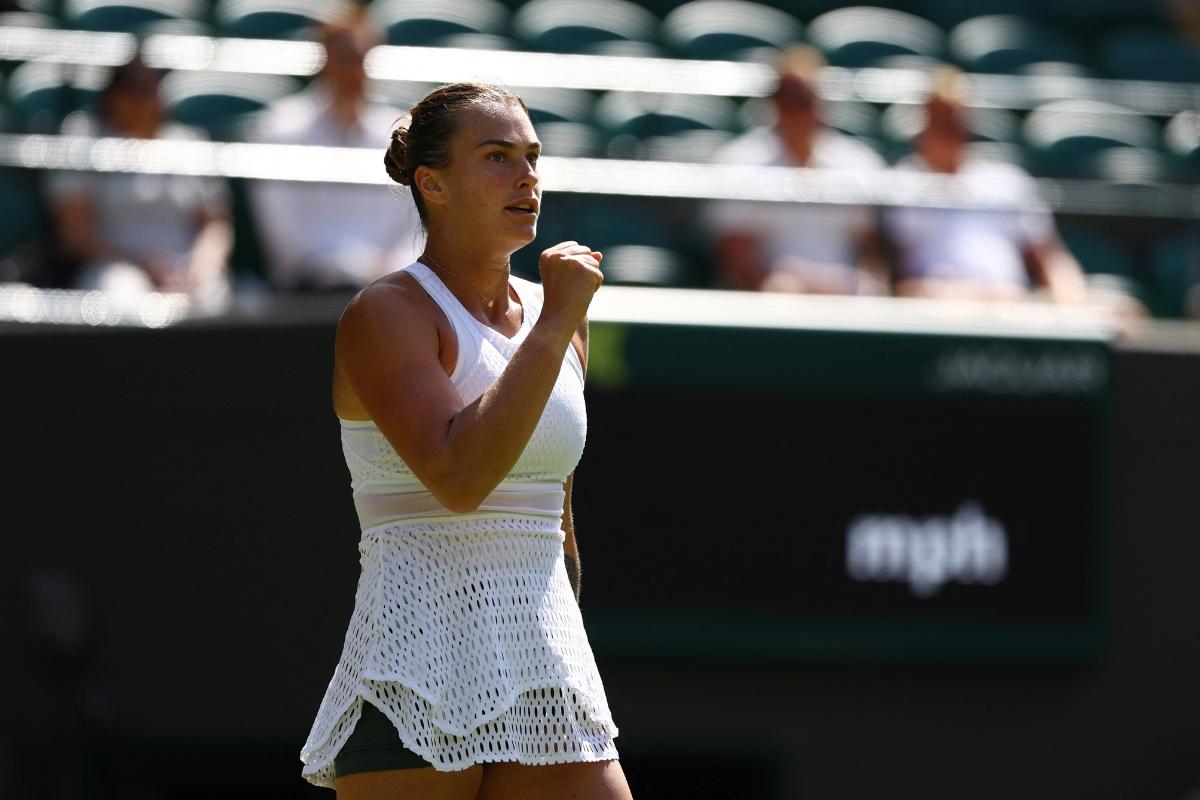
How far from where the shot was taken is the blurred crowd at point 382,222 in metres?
6.09

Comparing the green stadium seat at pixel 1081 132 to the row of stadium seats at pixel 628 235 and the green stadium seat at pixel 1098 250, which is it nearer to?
the green stadium seat at pixel 1098 250

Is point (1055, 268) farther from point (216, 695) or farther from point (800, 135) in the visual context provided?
point (216, 695)

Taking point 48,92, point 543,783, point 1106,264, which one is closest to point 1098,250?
point 1106,264

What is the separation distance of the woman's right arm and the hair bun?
288 mm

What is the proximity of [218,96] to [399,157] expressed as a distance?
200 inches

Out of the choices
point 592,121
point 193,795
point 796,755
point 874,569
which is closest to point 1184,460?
point 874,569

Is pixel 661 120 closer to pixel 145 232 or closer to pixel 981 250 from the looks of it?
pixel 981 250

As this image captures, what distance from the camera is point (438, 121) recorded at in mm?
2949

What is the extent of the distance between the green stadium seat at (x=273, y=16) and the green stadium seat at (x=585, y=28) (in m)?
0.94

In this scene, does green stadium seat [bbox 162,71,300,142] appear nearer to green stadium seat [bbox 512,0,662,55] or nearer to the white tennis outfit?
green stadium seat [bbox 512,0,662,55]

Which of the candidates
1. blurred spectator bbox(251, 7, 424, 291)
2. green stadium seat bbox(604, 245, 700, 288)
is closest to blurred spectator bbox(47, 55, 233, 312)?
blurred spectator bbox(251, 7, 424, 291)

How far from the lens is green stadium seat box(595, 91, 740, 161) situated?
8.02m

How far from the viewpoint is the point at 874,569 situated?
6137 mm

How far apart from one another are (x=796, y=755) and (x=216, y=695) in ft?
6.35
